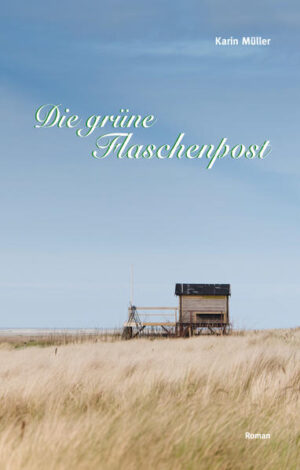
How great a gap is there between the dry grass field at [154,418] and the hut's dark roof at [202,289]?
2858cm

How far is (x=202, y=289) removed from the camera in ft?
123

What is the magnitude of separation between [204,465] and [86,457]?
3.00ft

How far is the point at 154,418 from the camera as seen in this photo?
497 centimetres

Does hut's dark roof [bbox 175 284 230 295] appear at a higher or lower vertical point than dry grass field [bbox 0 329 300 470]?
higher

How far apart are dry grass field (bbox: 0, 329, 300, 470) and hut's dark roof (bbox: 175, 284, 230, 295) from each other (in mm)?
28576

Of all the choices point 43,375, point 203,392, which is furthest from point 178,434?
point 43,375

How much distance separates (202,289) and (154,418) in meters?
32.7

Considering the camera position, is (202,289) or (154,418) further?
(202,289)

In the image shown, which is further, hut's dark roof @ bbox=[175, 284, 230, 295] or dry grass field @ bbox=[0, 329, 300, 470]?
hut's dark roof @ bbox=[175, 284, 230, 295]

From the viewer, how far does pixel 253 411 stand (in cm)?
586

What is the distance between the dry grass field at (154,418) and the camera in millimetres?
4047

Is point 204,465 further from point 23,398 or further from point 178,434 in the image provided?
point 23,398

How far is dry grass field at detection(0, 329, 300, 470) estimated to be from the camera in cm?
405

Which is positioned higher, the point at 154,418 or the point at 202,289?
the point at 202,289
